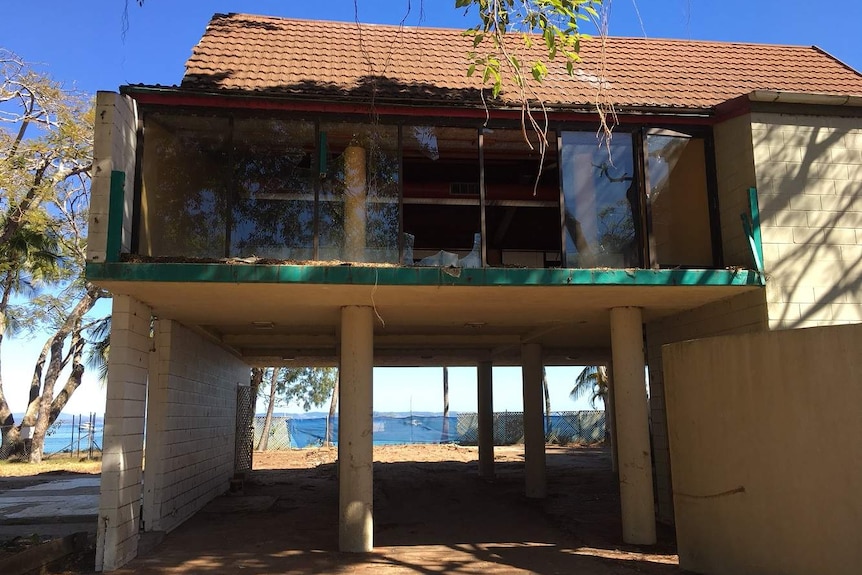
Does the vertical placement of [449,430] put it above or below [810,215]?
below

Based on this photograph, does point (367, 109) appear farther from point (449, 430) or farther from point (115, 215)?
point (449, 430)

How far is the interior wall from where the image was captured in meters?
9.42

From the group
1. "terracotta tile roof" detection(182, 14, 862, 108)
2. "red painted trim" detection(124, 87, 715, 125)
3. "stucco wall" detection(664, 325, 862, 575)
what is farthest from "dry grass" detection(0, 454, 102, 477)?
"stucco wall" detection(664, 325, 862, 575)

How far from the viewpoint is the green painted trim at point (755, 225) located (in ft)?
30.1

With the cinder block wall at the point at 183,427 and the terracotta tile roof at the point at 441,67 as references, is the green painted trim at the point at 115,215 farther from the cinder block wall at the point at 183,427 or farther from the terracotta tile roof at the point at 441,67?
the cinder block wall at the point at 183,427

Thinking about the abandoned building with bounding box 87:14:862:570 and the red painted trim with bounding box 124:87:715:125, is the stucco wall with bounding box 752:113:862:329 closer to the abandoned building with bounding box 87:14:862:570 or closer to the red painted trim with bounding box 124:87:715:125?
the abandoned building with bounding box 87:14:862:570

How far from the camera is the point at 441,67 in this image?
11.1 m

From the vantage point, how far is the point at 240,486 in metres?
15.8

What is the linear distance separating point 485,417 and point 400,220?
10.6 m

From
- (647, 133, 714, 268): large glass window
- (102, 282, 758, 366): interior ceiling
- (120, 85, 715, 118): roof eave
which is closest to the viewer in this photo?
(120, 85, 715, 118): roof eave

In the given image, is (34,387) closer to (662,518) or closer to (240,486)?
(240,486)

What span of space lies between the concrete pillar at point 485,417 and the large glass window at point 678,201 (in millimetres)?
9552

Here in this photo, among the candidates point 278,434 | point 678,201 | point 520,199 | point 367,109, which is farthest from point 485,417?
point 278,434

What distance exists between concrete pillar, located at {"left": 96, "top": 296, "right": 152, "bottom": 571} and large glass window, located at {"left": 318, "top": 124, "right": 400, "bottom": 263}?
2.61 meters
